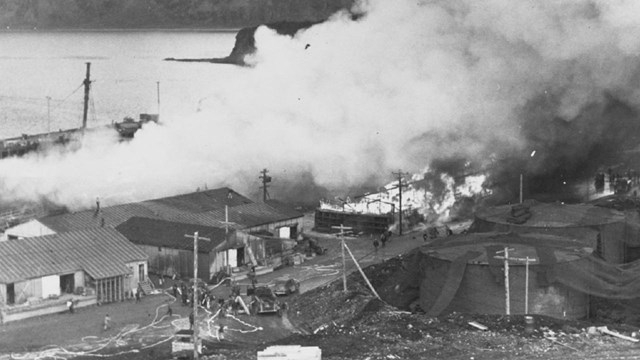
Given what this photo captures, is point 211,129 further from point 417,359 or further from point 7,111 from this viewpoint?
point 7,111

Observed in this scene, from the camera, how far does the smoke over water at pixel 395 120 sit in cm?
6950

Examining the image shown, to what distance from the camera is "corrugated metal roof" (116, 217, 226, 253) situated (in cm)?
5562

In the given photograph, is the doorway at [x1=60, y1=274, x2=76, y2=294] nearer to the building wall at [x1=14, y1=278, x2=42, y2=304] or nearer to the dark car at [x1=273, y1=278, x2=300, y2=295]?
the building wall at [x1=14, y1=278, x2=42, y2=304]

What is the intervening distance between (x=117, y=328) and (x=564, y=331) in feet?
49.6

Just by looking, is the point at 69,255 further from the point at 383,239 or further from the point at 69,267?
the point at 383,239

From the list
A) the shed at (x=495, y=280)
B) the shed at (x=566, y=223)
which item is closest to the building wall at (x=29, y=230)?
the shed at (x=495, y=280)

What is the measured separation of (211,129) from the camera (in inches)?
2840

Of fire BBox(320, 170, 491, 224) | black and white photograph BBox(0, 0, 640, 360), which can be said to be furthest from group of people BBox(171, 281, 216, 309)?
fire BBox(320, 170, 491, 224)

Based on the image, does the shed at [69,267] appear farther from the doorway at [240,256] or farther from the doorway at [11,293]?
the doorway at [240,256]

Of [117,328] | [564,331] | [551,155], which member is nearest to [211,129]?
[551,155]

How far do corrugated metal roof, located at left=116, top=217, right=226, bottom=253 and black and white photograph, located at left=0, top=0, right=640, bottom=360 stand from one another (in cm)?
13

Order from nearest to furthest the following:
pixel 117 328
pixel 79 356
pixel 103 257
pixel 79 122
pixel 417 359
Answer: pixel 417 359 → pixel 79 356 → pixel 117 328 → pixel 103 257 → pixel 79 122

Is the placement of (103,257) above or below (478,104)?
below

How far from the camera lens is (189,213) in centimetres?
6338
